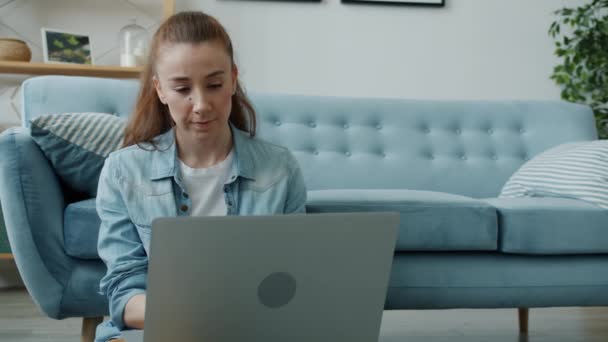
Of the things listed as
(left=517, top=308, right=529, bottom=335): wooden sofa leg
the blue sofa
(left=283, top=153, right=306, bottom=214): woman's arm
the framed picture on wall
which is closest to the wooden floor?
(left=517, top=308, right=529, bottom=335): wooden sofa leg

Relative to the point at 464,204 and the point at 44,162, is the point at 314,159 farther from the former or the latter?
the point at 44,162

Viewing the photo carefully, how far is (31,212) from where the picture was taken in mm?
1344

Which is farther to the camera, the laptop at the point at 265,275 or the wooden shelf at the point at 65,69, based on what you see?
the wooden shelf at the point at 65,69

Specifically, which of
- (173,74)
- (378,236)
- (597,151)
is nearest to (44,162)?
(173,74)

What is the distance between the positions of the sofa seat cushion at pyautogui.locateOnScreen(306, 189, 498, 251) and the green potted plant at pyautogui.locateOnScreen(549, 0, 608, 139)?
1.62 metres

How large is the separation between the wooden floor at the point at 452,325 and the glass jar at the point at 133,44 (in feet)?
3.40

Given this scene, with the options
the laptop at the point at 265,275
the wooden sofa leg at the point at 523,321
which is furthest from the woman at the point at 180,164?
the wooden sofa leg at the point at 523,321

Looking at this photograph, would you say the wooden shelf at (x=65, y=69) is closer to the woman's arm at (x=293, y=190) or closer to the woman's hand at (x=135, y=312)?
the woman's arm at (x=293, y=190)

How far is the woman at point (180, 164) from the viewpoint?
1.01 m

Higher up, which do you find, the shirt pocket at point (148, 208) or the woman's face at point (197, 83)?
the woman's face at point (197, 83)

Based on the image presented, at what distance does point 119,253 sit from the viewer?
1.04 meters

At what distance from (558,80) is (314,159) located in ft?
4.83

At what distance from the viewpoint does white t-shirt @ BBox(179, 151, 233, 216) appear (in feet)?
3.61

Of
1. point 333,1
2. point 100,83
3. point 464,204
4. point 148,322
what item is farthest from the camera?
point 333,1
